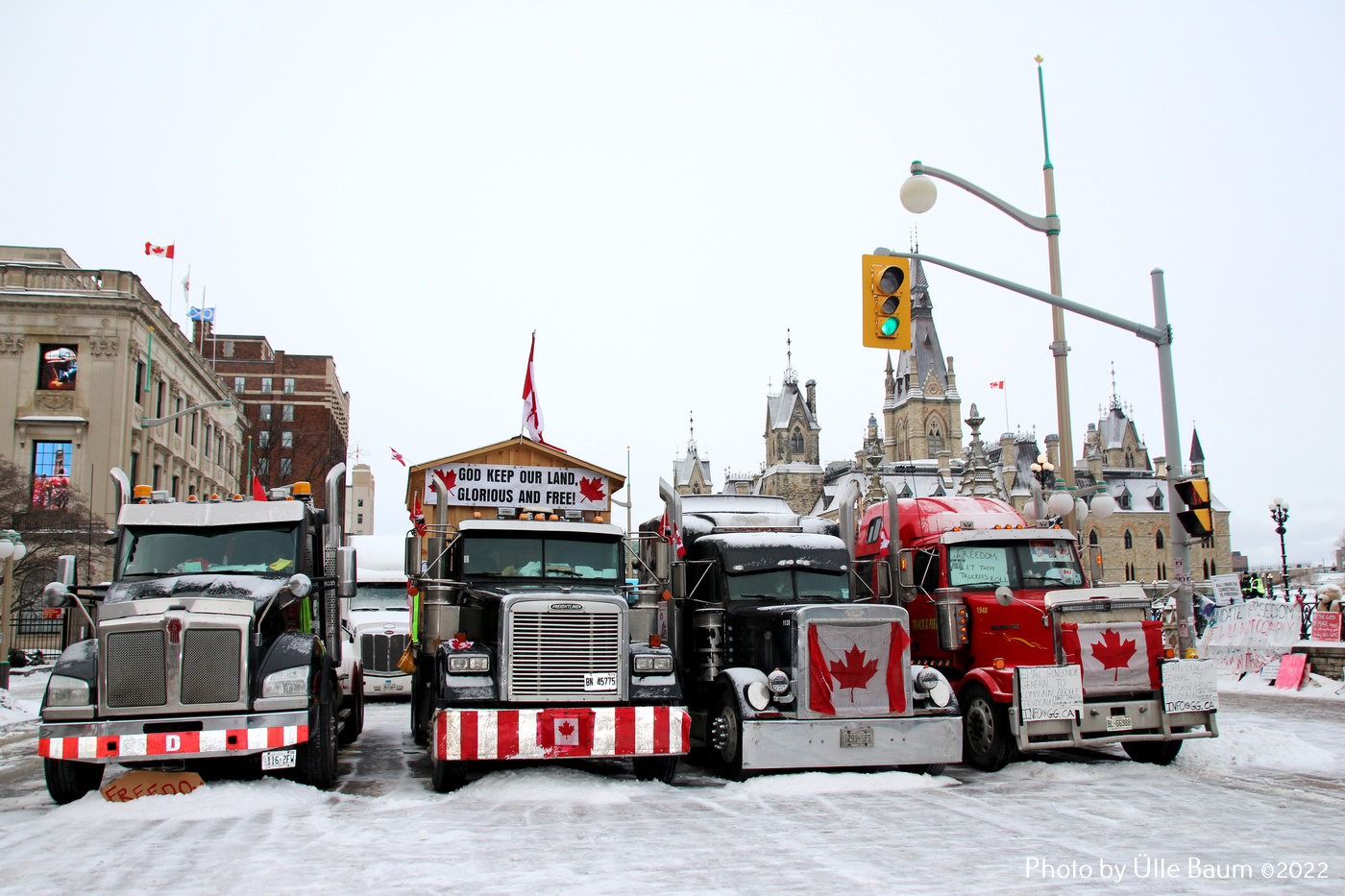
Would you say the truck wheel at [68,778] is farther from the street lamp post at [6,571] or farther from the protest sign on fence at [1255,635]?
the protest sign on fence at [1255,635]

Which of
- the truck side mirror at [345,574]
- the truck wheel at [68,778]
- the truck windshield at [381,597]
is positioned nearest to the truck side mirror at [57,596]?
the truck wheel at [68,778]

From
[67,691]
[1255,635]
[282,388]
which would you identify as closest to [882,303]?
[67,691]

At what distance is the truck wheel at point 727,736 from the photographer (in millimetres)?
10336

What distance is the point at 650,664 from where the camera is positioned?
399 inches

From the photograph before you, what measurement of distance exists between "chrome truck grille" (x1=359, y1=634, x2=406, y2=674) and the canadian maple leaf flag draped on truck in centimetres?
1244

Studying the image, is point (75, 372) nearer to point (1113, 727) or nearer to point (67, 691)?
point (67, 691)

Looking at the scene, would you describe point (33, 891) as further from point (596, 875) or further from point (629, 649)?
point (629, 649)

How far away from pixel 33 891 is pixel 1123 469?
12962 cm

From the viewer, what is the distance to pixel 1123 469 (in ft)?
400

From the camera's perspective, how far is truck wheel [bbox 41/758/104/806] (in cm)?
898

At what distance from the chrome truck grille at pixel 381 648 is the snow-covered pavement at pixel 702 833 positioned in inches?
371

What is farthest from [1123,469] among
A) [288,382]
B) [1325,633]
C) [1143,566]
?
[1325,633]

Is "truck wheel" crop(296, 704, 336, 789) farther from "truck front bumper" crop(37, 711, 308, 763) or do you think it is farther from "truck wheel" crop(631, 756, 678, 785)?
"truck wheel" crop(631, 756, 678, 785)

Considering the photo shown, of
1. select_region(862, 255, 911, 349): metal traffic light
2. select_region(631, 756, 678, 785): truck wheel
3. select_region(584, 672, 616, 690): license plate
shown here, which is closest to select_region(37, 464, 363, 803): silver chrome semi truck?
select_region(584, 672, 616, 690): license plate
